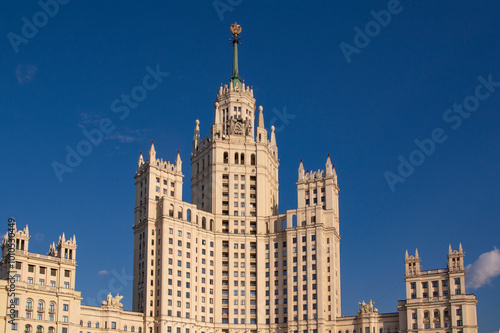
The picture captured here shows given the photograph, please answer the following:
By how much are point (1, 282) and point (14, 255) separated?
265 inches

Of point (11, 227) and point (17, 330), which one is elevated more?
point (11, 227)

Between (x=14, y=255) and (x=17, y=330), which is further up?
(x=14, y=255)

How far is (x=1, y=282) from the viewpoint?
198m

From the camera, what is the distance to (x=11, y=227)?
19925cm

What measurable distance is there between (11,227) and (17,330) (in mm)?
23664

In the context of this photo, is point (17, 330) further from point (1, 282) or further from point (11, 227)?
point (11, 227)

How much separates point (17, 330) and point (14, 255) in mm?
17186

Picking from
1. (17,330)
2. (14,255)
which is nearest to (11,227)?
(14,255)

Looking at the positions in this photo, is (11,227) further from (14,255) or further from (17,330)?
(17,330)

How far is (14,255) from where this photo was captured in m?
199

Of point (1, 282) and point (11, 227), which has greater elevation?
point (11, 227)

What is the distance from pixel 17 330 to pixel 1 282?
11640mm

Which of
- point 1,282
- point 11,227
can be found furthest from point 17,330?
point 11,227
